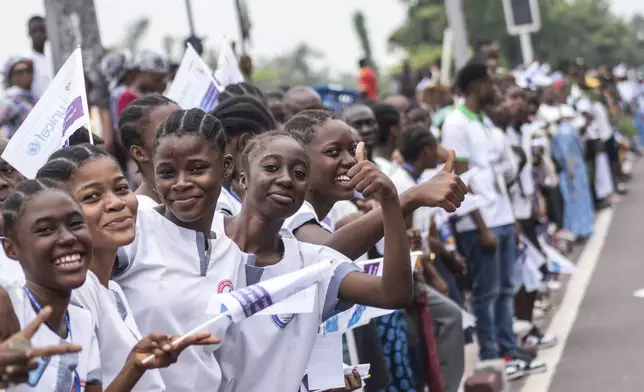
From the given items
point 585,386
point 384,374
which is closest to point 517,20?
point 585,386

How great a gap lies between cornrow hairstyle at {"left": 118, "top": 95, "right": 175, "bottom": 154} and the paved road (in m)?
4.17

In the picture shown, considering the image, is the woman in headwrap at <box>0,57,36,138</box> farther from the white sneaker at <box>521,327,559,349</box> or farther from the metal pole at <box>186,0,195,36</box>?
the white sneaker at <box>521,327,559,349</box>

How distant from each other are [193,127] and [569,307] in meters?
7.72

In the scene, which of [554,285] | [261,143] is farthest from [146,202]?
[554,285]

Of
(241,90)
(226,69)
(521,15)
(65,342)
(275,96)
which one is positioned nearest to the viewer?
(65,342)

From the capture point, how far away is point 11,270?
3.91 metres

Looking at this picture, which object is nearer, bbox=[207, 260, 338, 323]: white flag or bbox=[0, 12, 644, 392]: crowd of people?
bbox=[0, 12, 644, 392]: crowd of people

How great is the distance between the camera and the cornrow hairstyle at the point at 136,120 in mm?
5190

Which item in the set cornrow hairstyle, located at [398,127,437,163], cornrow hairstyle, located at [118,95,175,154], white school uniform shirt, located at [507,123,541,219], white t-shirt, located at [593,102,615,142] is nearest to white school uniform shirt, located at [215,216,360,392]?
cornrow hairstyle, located at [118,95,175,154]

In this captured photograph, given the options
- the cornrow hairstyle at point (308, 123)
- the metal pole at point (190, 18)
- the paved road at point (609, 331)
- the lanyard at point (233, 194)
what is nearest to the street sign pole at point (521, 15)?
the paved road at point (609, 331)

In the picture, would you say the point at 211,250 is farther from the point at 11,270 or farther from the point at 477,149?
the point at 477,149

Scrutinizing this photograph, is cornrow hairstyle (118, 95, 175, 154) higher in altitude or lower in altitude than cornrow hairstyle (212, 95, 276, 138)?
higher

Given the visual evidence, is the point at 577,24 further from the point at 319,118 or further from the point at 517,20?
the point at 319,118

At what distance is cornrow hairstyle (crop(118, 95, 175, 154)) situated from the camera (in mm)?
5190
